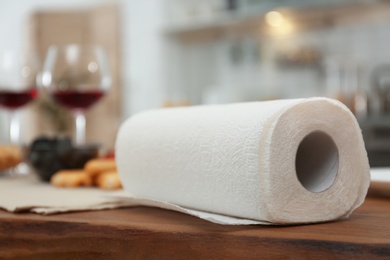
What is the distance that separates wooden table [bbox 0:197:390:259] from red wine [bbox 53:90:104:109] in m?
0.49

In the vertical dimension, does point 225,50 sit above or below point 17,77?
above

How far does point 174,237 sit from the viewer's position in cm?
62

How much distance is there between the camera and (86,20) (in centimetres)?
581

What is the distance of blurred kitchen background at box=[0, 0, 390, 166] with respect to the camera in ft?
13.6

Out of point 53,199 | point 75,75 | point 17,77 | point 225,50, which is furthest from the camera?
point 225,50

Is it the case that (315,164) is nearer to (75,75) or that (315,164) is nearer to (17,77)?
(75,75)

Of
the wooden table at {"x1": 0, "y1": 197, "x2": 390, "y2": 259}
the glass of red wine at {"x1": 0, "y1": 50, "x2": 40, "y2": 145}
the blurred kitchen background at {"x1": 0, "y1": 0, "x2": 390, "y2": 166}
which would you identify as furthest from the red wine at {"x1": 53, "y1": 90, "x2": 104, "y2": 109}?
the blurred kitchen background at {"x1": 0, "y1": 0, "x2": 390, "y2": 166}

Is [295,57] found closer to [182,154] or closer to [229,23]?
[229,23]

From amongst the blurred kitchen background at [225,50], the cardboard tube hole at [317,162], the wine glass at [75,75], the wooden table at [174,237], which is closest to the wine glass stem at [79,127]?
the wine glass at [75,75]

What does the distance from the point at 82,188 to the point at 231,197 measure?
1.36ft

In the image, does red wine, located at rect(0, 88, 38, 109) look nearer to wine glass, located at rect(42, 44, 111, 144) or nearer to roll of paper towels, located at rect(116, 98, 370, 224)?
wine glass, located at rect(42, 44, 111, 144)

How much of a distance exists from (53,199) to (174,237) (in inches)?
11.0

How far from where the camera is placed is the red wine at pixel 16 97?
138 cm

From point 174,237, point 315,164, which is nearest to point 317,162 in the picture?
point 315,164
